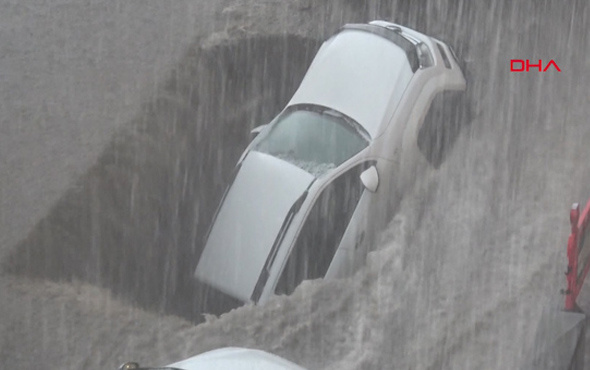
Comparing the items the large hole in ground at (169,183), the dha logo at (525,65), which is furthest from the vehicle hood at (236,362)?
the dha logo at (525,65)

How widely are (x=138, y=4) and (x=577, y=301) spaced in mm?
6219

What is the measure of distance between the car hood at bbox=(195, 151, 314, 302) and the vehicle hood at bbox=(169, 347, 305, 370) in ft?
6.08

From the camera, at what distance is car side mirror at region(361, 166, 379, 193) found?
6.56 m

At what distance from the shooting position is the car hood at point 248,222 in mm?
6375

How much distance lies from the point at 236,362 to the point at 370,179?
108 inches

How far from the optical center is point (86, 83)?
848 cm

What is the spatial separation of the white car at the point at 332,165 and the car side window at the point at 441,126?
0.02 meters

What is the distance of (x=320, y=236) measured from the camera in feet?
20.8

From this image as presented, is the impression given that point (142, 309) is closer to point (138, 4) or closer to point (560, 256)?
point (560, 256)

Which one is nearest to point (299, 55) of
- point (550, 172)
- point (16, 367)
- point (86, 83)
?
point (86, 83)

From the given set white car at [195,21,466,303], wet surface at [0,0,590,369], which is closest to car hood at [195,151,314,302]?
white car at [195,21,466,303]

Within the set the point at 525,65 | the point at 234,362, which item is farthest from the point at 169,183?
the point at 234,362

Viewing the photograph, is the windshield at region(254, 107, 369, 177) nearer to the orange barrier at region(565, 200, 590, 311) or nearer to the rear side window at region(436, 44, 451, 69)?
the rear side window at region(436, 44, 451, 69)

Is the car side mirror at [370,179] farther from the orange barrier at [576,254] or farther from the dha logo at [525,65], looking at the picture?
the dha logo at [525,65]
